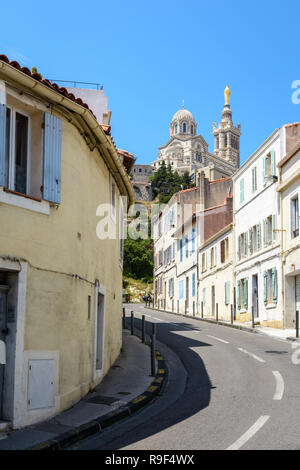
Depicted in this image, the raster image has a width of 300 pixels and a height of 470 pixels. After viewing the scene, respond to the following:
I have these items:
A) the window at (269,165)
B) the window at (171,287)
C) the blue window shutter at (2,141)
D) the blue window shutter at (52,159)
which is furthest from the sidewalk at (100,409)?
the window at (171,287)

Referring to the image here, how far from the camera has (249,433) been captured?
747cm

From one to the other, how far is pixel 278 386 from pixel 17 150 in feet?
22.0

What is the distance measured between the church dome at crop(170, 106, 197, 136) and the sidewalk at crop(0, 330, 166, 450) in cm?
16581

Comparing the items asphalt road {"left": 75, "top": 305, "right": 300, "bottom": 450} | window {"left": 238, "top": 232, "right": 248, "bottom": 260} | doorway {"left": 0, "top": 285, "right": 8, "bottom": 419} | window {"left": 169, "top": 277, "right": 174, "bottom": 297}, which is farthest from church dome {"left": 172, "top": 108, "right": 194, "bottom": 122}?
doorway {"left": 0, "top": 285, "right": 8, "bottom": 419}

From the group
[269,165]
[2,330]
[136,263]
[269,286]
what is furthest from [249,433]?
[136,263]

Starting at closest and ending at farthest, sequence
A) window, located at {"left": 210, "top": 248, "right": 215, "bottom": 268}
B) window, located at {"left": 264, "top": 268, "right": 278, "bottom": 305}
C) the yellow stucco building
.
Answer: the yellow stucco building → window, located at {"left": 264, "top": 268, "right": 278, "bottom": 305} → window, located at {"left": 210, "top": 248, "right": 215, "bottom": 268}

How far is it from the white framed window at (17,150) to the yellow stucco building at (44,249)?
0.02m

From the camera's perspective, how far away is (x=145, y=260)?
8781 cm

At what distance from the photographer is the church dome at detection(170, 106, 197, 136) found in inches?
6944

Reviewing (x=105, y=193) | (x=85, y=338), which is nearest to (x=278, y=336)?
(x=105, y=193)

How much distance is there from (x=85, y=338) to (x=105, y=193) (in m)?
4.12

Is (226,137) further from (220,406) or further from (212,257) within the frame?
(220,406)

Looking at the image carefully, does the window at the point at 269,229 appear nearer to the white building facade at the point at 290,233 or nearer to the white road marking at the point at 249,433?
the white building facade at the point at 290,233

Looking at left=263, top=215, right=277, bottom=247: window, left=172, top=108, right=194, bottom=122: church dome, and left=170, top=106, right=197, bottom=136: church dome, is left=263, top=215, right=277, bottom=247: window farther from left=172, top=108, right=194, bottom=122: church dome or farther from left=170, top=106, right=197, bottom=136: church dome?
left=172, top=108, right=194, bottom=122: church dome
